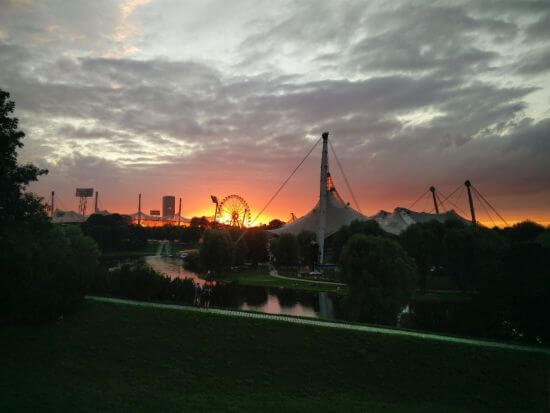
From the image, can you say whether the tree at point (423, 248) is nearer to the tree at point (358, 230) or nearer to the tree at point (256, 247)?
the tree at point (358, 230)

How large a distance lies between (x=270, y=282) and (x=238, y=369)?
47.2 meters

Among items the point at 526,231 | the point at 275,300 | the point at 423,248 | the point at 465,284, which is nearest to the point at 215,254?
the point at 275,300

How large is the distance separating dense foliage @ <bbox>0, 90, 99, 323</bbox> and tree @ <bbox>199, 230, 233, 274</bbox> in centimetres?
4972

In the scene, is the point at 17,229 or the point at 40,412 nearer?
the point at 40,412

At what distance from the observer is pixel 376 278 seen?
31328mm

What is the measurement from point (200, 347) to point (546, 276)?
2134 cm

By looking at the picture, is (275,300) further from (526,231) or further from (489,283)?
(526,231)

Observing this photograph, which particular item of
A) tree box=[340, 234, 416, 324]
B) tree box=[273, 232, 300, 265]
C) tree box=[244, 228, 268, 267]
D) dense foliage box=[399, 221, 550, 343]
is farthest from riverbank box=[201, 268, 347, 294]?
tree box=[340, 234, 416, 324]

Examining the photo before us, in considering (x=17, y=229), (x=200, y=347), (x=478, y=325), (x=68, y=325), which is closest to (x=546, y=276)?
(x=478, y=325)

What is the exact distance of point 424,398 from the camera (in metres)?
14.1

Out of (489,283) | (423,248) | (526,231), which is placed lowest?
(489,283)

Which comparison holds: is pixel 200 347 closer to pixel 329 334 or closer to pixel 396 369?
pixel 329 334

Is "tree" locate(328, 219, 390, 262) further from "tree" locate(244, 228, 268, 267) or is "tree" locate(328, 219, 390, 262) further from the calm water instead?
the calm water

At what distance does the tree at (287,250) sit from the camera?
7944 cm
